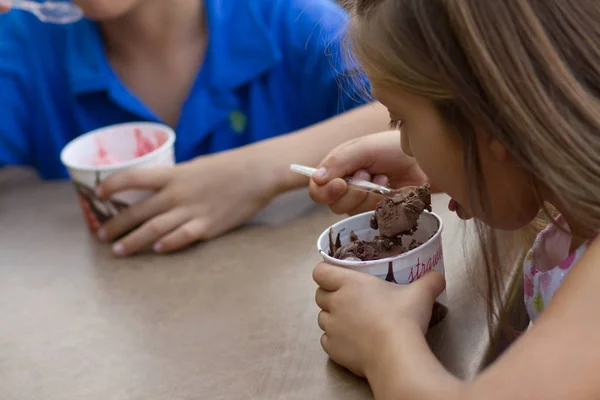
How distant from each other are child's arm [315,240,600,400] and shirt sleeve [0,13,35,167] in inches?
37.8

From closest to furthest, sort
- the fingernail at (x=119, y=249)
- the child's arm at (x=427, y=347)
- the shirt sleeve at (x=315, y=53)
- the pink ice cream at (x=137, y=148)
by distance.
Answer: the child's arm at (x=427, y=347), the fingernail at (x=119, y=249), the pink ice cream at (x=137, y=148), the shirt sleeve at (x=315, y=53)

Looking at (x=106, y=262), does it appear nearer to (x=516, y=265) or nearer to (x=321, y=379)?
(x=321, y=379)

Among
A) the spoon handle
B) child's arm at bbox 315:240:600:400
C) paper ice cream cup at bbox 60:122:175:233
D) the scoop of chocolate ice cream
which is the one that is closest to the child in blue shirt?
paper ice cream cup at bbox 60:122:175:233

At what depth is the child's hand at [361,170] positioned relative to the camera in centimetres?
97

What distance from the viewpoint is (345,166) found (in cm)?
98

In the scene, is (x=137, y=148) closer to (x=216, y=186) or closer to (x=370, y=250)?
(x=216, y=186)

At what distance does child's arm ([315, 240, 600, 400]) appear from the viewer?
0.53 metres

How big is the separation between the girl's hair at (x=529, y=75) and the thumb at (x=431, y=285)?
15 centimetres

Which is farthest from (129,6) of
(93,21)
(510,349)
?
(510,349)

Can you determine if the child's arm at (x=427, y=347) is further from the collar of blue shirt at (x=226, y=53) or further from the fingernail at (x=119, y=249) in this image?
the collar of blue shirt at (x=226, y=53)

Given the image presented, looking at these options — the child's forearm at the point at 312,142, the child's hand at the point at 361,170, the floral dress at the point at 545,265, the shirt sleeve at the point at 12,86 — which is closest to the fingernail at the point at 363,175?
the child's hand at the point at 361,170

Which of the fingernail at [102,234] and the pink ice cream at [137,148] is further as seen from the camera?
the pink ice cream at [137,148]

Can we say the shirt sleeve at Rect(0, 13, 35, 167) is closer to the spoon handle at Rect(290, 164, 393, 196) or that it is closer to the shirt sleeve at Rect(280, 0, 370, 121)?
the shirt sleeve at Rect(280, 0, 370, 121)

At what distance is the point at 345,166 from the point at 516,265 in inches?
10.3
